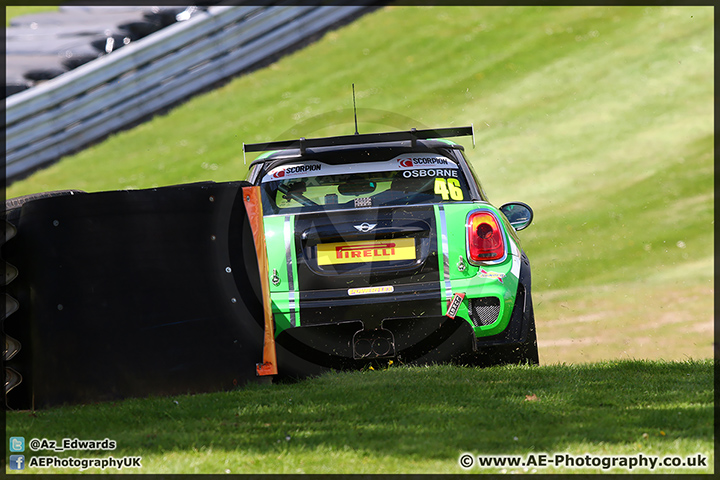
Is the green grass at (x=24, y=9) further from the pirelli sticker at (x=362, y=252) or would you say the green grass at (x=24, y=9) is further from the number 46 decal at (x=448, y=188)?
the pirelli sticker at (x=362, y=252)

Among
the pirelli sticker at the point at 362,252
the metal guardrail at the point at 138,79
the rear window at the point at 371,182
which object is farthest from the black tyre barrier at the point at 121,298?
the metal guardrail at the point at 138,79

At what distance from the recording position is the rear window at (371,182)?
5.43 m

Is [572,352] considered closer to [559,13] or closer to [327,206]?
[327,206]

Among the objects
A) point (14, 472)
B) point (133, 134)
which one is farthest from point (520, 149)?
point (14, 472)

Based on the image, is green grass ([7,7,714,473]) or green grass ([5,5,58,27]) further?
green grass ([5,5,58,27])

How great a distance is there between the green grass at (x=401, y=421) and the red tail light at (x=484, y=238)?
2.30 ft

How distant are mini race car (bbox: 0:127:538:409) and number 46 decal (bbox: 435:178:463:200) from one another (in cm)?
1

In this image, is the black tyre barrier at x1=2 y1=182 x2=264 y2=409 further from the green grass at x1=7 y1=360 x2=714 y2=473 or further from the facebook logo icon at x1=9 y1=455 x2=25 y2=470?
the facebook logo icon at x1=9 y1=455 x2=25 y2=470

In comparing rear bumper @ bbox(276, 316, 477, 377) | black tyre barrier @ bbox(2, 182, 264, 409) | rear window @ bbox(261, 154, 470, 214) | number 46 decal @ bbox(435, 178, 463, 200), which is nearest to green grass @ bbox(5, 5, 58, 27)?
rear window @ bbox(261, 154, 470, 214)

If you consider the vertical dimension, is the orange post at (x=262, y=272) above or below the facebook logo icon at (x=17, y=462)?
above

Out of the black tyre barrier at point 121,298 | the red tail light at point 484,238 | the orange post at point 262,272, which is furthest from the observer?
the red tail light at point 484,238

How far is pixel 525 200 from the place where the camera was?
1430 cm

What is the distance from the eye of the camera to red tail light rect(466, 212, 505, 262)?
502cm

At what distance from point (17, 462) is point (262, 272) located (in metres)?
1.69
